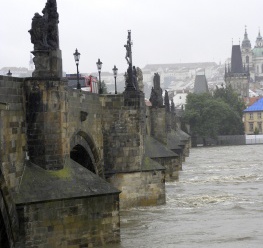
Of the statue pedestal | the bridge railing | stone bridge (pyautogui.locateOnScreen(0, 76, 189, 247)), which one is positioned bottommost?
the bridge railing

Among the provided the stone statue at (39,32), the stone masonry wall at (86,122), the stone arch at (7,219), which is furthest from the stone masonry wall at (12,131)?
the stone masonry wall at (86,122)

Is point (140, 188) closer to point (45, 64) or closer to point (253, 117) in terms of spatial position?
point (45, 64)

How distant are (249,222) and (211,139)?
282ft

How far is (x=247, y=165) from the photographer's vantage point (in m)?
58.2

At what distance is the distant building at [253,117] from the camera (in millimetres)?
140250

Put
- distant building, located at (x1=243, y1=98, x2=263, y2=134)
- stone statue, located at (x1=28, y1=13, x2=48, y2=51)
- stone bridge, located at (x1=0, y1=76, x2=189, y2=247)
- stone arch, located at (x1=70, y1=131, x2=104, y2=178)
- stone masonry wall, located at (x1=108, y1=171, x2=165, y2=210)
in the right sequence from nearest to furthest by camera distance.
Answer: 1. stone bridge, located at (x1=0, y1=76, x2=189, y2=247)
2. stone statue, located at (x1=28, y1=13, x2=48, y2=51)
3. stone arch, located at (x1=70, y1=131, x2=104, y2=178)
4. stone masonry wall, located at (x1=108, y1=171, x2=165, y2=210)
5. distant building, located at (x1=243, y1=98, x2=263, y2=134)

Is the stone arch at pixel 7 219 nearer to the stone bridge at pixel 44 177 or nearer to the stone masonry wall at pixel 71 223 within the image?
the stone bridge at pixel 44 177

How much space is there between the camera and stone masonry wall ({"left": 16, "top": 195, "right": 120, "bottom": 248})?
16.3 metres

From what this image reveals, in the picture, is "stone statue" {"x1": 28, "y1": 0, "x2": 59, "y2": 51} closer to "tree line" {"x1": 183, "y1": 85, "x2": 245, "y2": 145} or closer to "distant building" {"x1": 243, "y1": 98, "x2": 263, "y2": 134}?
"tree line" {"x1": 183, "y1": 85, "x2": 245, "y2": 145}

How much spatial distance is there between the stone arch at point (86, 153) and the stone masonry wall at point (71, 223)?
472 cm

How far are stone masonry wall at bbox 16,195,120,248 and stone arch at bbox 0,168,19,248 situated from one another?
0.20 m

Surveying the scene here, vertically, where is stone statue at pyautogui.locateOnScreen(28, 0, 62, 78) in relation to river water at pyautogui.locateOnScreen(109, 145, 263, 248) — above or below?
above

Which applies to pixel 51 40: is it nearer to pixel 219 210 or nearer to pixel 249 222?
pixel 249 222

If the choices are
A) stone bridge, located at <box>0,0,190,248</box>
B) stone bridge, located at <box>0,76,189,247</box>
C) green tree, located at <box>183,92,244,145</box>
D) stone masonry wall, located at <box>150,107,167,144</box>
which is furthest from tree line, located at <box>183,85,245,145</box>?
stone bridge, located at <box>0,0,190,248</box>
